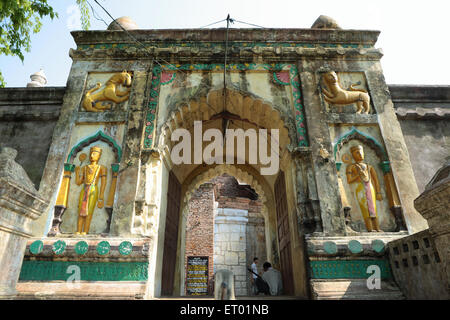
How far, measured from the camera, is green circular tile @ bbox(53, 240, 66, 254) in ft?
16.6

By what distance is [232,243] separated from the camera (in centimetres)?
1457

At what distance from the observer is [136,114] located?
6.35 meters

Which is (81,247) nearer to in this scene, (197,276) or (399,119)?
(399,119)

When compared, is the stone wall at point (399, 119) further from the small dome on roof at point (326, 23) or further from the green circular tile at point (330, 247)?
the green circular tile at point (330, 247)

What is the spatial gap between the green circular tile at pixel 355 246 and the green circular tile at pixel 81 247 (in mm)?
4444

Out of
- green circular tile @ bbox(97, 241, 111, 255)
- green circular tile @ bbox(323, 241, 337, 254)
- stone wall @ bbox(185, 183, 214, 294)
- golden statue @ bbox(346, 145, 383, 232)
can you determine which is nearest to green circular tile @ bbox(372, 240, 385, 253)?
golden statue @ bbox(346, 145, 383, 232)

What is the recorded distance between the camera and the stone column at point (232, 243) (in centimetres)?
1395

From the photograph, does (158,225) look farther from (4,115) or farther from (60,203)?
(4,115)

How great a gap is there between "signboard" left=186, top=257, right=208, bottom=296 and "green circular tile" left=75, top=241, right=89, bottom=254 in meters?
7.56

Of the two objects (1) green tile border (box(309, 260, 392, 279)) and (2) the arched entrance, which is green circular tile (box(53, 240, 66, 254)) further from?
(1) green tile border (box(309, 260, 392, 279))
